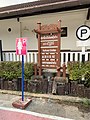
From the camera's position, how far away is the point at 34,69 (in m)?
5.39

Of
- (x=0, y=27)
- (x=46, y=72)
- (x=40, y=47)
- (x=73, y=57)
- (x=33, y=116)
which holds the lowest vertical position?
(x=33, y=116)

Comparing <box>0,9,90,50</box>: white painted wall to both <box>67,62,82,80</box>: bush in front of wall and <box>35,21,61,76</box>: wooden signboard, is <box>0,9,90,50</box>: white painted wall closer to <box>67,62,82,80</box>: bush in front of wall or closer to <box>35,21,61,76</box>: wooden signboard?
<box>35,21,61,76</box>: wooden signboard

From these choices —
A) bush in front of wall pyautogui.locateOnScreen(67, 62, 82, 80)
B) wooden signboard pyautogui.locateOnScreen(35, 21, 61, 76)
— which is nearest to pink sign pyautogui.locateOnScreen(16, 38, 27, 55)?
wooden signboard pyautogui.locateOnScreen(35, 21, 61, 76)

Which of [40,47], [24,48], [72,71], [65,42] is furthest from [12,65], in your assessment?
[65,42]

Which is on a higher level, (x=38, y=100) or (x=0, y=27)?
(x=0, y=27)

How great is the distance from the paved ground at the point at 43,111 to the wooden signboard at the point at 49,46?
117 cm

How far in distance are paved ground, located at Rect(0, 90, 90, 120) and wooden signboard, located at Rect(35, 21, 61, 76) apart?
1171 mm

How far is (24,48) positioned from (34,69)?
1.58 metres

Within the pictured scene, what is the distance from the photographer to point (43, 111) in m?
3.81

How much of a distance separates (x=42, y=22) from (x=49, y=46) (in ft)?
10.6

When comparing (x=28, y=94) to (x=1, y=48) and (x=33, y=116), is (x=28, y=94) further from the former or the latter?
(x=1, y=48)

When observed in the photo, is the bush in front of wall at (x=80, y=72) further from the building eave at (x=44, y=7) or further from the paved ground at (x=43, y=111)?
the building eave at (x=44, y=7)

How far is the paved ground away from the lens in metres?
3.52

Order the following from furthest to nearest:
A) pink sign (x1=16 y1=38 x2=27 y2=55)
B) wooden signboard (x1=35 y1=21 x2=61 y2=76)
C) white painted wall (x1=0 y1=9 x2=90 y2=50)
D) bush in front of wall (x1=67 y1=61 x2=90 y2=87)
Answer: white painted wall (x1=0 y1=9 x2=90 y2=50), wooden signboard (x1=35 y1=21 x2=61 y2=76), bush in front of wall (x1=67 y1=61 x2=90 y2=87), pink sign (x1=16 y1=38 x2=27 y2=55)
